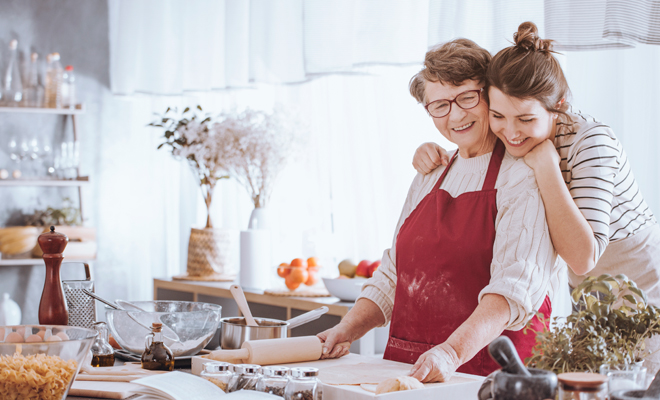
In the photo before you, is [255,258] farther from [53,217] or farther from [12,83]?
[12,83]

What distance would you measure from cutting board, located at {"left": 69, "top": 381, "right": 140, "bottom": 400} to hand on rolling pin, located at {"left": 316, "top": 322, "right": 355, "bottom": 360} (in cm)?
44

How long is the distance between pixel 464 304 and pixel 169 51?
3007 millimetres

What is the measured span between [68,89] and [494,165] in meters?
3.17

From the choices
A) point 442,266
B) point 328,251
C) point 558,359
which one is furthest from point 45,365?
point 328,251

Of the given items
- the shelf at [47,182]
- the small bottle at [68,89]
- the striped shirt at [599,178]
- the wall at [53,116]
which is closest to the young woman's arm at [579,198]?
the striped shirt at [599,178]

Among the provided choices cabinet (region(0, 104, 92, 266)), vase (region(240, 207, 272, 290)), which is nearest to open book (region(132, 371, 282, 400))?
vase (region(240, 207, 272, 290))

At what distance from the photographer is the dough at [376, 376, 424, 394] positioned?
1.03 m

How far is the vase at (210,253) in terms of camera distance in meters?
3.19

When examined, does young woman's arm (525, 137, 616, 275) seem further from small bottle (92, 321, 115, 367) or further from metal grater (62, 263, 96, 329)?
metal grater (62, 263, 96, 329)

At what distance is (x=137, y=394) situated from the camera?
1098 mm

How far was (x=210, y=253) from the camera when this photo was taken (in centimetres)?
321

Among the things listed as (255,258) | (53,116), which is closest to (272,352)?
(255,258)

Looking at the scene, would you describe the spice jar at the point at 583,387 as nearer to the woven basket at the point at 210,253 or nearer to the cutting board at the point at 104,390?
the cutting board at the point at 104,390

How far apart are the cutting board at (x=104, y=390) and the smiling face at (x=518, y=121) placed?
94 centimetres
